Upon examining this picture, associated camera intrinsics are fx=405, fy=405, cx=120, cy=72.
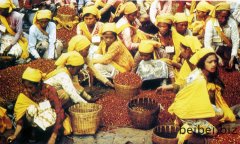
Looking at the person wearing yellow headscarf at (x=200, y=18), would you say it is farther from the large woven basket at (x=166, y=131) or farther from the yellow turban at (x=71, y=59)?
the yellow turban at (x=71, y=59)

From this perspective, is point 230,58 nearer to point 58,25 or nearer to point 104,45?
point 104,45

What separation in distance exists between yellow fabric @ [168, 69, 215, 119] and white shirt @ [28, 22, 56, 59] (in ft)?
7.51

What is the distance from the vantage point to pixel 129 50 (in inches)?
261

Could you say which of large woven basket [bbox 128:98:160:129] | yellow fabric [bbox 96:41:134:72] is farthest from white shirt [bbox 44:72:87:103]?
large woven basket [bbox 128:98:160:129]

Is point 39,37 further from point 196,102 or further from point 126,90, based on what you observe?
point 196,102

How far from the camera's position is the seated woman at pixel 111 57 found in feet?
21.4

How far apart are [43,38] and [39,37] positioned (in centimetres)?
7

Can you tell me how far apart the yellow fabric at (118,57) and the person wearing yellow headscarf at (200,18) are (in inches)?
43.8

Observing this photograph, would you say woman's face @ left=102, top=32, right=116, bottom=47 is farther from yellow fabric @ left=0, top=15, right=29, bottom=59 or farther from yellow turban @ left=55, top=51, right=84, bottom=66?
yellow fabric @ left=0, top=15, right=29, bottom=59

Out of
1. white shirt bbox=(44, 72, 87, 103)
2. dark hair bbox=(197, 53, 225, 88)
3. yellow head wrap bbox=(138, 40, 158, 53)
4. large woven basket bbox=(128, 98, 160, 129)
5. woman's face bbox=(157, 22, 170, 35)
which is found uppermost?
woman's face bbox=(157, 22, 170, 35)

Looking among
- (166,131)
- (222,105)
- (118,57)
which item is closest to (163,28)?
(118,57)

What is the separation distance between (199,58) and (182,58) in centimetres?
49

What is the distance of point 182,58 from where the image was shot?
632cm

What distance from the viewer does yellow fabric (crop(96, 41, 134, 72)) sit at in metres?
6.57
